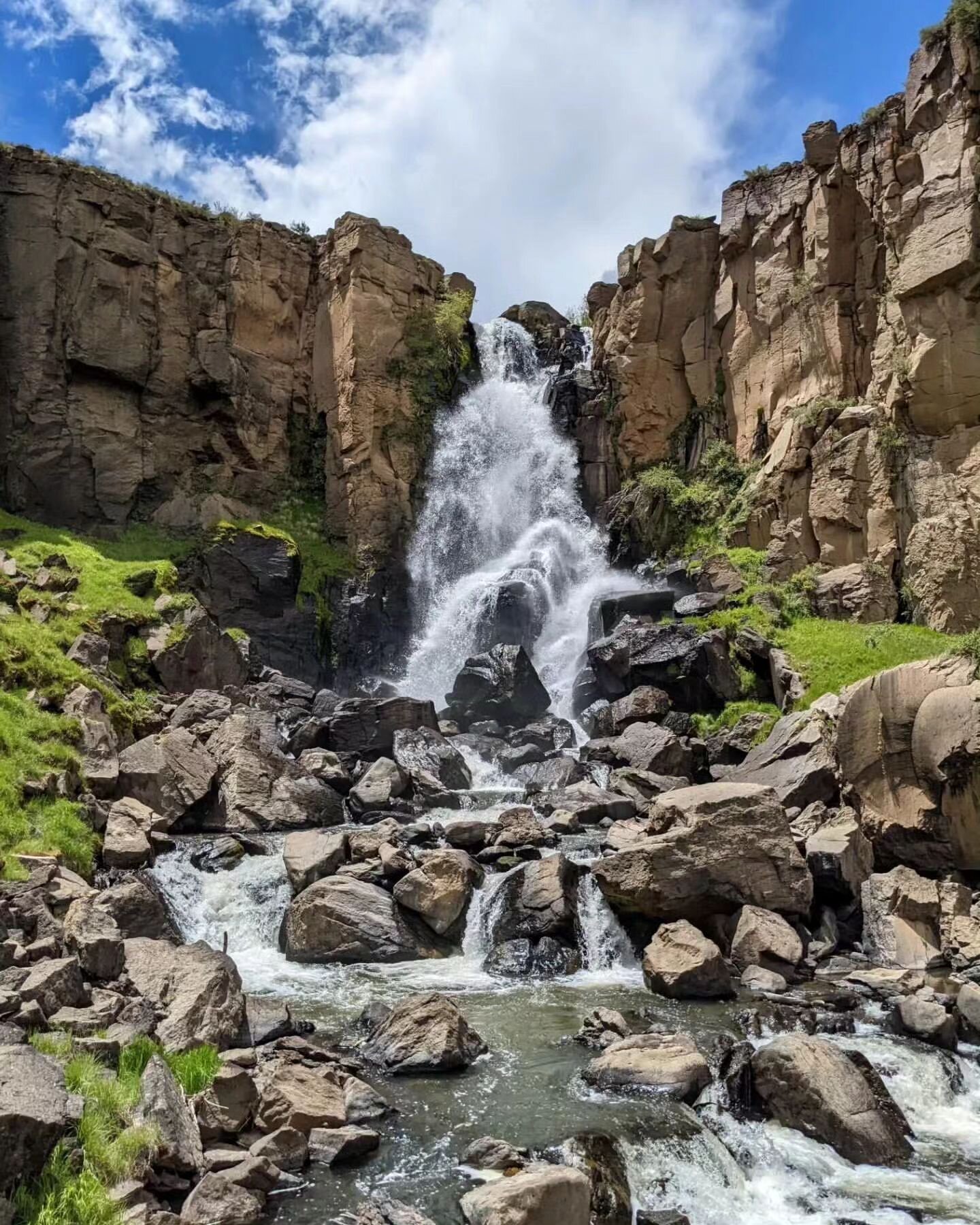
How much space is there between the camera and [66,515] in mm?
28625

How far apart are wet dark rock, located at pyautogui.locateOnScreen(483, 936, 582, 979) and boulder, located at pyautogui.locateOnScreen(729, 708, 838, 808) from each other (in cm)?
442

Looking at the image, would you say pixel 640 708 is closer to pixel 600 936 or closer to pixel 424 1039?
pixel 600 936

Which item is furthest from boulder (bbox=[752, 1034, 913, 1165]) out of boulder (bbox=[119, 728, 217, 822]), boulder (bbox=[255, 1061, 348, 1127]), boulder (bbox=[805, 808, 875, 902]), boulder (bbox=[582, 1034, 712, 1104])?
boulder (bbox=[119, 728, 217, 822])

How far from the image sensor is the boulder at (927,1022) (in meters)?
9.59

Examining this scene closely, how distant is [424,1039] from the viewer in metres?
9.05

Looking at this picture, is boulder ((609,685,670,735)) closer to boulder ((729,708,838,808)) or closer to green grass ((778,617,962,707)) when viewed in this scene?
green grass ((778,617,962,707))

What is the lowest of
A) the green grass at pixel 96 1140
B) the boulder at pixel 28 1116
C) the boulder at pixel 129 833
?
the green grass at pixel 96 1140

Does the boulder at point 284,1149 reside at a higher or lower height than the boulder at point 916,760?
lower

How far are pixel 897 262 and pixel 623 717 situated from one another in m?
14.9

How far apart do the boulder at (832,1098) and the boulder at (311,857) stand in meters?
7.14

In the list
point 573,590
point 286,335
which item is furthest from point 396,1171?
point 286,335

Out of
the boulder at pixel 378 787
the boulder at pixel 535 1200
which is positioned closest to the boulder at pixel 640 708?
the boulder at pixel 378 787

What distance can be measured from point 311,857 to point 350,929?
5.84ft

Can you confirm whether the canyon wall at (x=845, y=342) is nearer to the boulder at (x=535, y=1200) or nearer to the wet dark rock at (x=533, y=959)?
the wet dark rock at (x=533, y=959)
